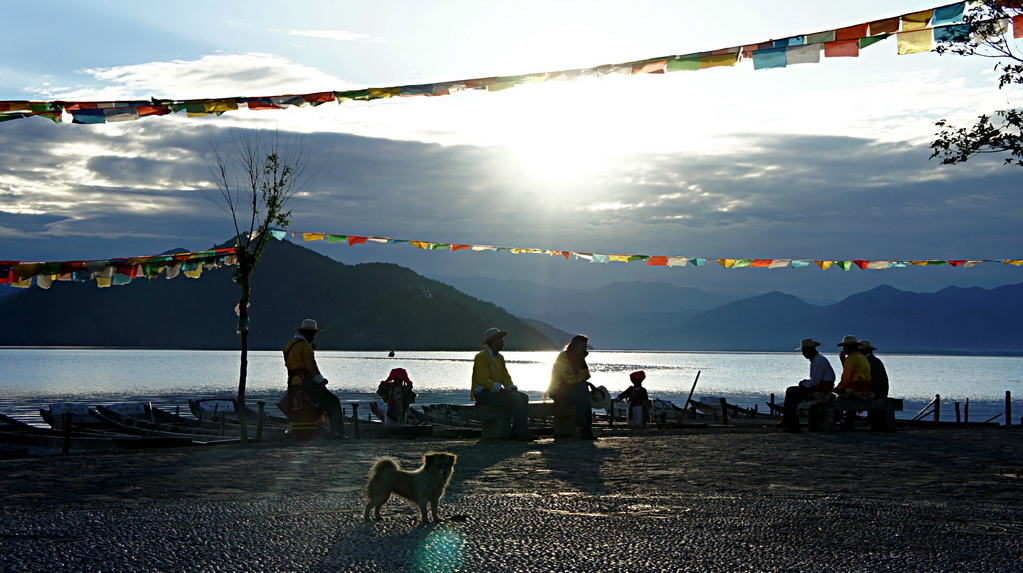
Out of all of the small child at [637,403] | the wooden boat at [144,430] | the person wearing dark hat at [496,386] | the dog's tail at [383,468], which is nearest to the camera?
the dog's tail at [383,468]

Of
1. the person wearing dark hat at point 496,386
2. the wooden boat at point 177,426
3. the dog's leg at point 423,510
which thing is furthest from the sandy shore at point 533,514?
the wooden boat at point 177,426

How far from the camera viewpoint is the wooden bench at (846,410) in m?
17.1

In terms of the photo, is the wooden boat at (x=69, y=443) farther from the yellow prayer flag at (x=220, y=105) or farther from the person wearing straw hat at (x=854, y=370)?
the person wearing straw hat at (x=854, y=370)

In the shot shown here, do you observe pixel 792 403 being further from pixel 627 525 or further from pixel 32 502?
pixel 32 502

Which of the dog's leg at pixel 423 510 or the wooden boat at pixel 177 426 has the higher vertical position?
the dog's leg at pixel 423 510

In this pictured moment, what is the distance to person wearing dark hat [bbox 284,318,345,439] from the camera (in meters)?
13.5

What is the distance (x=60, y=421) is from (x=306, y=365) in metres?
16.3

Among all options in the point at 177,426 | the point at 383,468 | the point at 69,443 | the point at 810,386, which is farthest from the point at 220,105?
the point at 177,426

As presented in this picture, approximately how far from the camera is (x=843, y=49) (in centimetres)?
1180

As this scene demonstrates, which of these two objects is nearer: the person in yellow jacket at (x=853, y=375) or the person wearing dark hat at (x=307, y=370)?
the person wearing dark hat at (x=307, y=370)

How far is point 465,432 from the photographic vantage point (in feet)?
57.0

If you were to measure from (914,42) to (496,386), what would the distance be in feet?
25.2

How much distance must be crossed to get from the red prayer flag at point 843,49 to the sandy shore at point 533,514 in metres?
5.35

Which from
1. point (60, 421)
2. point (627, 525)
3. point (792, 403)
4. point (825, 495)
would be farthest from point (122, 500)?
point (60, 421)
